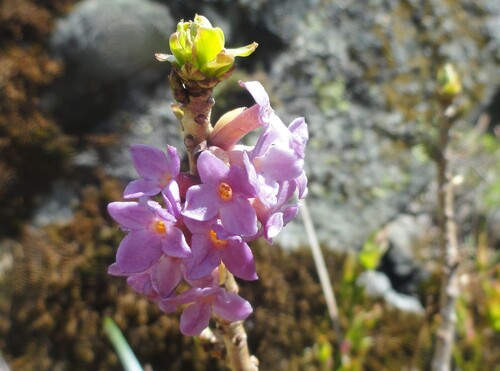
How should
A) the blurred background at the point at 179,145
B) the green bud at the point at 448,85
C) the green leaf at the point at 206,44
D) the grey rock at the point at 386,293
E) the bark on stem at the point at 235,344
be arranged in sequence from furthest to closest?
the grey rock at the point at 386,293 < the blurred background at the point at 179,145 < the green bud at the point at 448,85 < the bark on stem at the point at 235,344 < the green leaf at the point at 206,44

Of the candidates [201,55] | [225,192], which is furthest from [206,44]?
[225,192]

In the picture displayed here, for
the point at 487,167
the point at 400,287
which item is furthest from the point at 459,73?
the point at 400,287

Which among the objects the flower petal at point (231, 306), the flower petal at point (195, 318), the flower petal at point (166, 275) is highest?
the flower petal at point (166, 275)

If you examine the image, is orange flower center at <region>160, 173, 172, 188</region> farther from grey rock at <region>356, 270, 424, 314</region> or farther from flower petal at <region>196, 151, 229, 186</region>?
grey rock at <region>356, 270, 424, 314</region>

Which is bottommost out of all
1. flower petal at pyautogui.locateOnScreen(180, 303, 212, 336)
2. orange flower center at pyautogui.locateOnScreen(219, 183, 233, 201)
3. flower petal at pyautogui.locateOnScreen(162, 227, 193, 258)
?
flower petal at pyautogui.locateOnScreen(180, 303, 212, 336)

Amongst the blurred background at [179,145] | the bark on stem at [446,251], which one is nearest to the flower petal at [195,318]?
the bark on stem at [446,251]

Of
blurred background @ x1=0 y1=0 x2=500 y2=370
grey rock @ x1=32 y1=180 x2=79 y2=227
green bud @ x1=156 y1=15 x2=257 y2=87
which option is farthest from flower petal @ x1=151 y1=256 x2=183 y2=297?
grey rock @ x1=32 y1=180 x2=79 y2=227

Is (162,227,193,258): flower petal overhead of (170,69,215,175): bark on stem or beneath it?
beneath

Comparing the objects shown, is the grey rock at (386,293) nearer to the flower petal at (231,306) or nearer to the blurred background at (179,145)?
the blurred background at (179,145)
